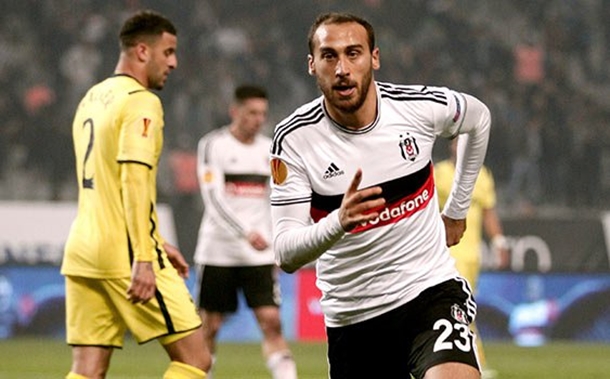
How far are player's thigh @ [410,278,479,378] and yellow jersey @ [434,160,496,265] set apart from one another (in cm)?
631

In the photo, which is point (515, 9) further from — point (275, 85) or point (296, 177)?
point (296, 177)

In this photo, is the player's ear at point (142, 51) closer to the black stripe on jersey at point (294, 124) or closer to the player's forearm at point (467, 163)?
the black stripe on jersey at point (294, 124)

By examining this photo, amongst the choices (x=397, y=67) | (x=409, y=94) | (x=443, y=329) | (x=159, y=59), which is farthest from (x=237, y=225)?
(x=397, y=67)

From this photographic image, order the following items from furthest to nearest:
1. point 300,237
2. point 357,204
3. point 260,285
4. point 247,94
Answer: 1. point 247,94
2. point 260,285
3. point 300,237
4. point 357,204

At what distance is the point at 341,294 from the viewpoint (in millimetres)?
5129

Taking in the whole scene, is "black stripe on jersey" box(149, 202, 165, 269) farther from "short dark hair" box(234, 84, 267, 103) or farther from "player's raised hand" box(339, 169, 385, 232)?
"short dark hair" box(234, 84, 267, 103)

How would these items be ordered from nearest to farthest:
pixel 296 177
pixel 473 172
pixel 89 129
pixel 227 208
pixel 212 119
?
pixel 296 177, pixel 473 172, pixel 89 129, pixel 227 208, pixel 212 119

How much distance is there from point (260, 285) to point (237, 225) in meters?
0.48

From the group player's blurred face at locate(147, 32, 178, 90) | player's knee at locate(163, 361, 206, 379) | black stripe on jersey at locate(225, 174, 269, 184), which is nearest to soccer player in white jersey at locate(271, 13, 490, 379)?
player's knee at locate(163, 361, 206, 379)

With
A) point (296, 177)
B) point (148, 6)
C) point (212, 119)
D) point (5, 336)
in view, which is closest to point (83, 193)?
point (296, 177)

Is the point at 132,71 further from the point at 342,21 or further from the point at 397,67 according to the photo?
the point at 397,67

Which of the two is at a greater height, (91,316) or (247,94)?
(247,94)

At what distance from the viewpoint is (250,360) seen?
12.8 m

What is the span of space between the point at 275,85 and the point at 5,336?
15.5ft
